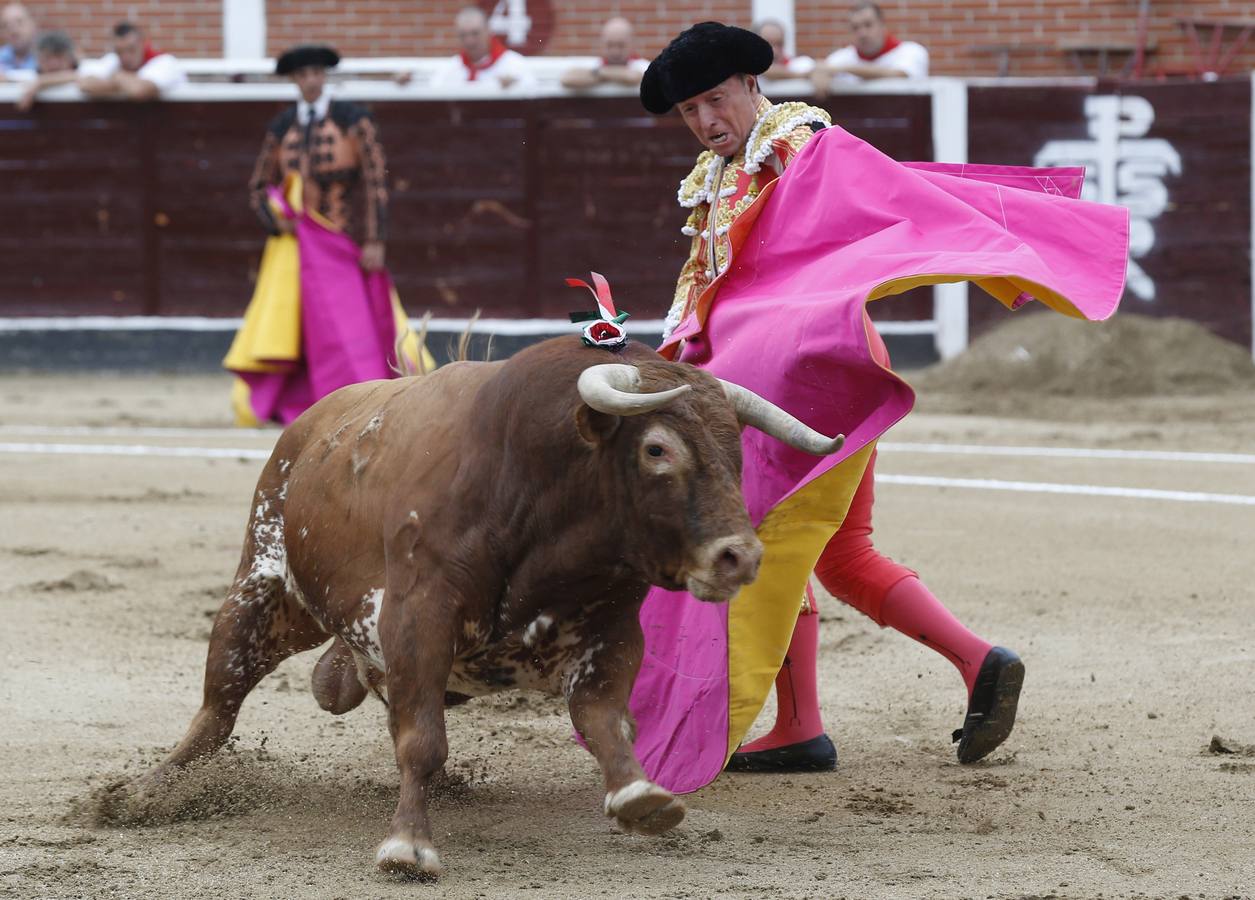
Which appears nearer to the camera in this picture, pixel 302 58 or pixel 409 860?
pixel 409 860

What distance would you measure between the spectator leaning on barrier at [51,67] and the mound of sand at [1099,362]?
464 centimetres

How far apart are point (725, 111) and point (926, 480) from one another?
136 inches

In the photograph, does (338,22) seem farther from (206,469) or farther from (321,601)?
(321,601)

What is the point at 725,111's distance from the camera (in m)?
3.10

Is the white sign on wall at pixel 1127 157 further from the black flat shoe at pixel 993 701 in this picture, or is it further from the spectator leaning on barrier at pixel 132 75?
the black flat shoe at pixel 993 701

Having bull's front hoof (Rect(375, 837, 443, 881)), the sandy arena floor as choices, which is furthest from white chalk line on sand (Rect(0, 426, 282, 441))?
bull's front hoof (Rect(375, 837, 443, 881))

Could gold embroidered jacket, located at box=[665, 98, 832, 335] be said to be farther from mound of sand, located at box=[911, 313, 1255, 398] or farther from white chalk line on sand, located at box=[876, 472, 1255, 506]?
mound of sand, located at box=[911, 313, 1255, 398]

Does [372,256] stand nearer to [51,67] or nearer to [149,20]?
[51,67]

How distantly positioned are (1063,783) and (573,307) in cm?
650

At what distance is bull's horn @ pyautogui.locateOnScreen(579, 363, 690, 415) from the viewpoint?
7.96 feet

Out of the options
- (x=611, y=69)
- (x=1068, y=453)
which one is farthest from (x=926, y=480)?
(x=611, y=69)

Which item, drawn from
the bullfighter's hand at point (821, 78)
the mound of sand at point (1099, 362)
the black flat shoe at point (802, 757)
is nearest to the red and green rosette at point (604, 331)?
the black flat shoe at point (802, 757)

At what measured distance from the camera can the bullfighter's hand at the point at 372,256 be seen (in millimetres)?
7512

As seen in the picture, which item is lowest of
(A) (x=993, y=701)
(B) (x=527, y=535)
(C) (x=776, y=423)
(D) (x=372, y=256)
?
(A) (x=993, y=701)
